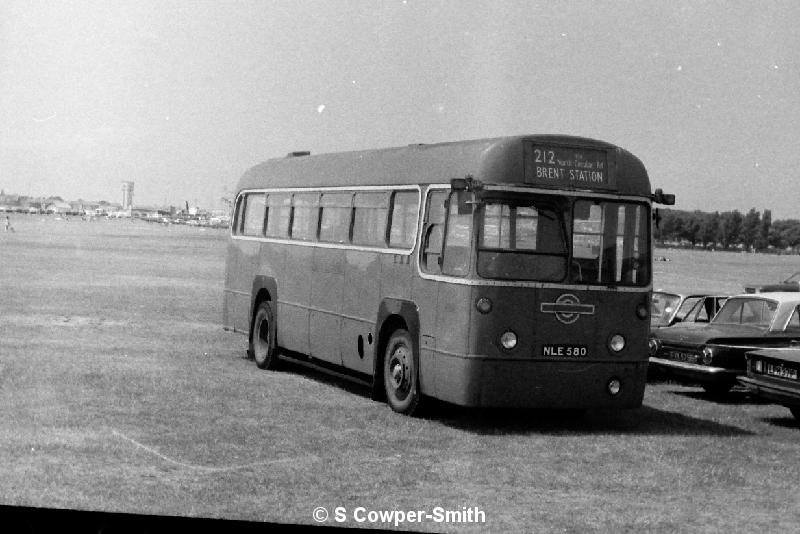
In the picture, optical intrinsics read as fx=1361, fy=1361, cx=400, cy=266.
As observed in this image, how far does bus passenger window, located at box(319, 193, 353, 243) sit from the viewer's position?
1545cm

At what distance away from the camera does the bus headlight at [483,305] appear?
39.4ft

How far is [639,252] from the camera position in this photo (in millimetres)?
12641

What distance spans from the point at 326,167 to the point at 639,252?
5.01 meters

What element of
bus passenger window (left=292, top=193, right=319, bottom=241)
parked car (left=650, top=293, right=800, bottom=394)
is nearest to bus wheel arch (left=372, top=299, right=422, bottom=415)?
bus passenger window (left=292, top=193, right=319, bottom=241)

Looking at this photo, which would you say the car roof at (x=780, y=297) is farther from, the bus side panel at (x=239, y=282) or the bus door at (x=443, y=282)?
the bus side panel at (x=239, y=282)

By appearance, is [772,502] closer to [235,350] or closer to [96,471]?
[96,471]

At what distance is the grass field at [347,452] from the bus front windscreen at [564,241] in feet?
4.83

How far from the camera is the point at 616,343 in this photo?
12508mm

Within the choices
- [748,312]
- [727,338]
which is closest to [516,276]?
[727,338]

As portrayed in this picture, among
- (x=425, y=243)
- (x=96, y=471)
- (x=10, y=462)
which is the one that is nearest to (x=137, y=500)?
(x=96, y=471)

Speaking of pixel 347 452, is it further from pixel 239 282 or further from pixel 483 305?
pixel 239 282

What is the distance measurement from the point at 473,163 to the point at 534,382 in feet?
6.70

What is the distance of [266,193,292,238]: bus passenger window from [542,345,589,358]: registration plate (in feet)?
20.0

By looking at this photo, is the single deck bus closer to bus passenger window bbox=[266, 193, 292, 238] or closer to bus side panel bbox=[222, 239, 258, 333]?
bus passenger window bbox=[266, 193, 292, 238]
